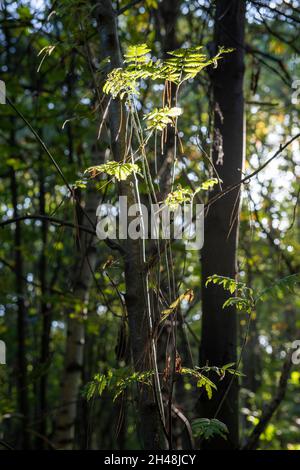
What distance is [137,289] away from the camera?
187 cm

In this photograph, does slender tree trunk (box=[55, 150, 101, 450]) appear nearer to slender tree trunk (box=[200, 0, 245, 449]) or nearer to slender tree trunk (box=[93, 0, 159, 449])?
slender tree trunk (box=[200, 0, 245, 449])

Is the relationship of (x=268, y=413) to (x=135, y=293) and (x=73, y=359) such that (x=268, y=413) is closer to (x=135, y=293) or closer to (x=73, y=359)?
(x=135, y=293)

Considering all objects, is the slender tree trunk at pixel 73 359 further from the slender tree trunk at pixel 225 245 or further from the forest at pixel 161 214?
the slender tree trunk at pixel 225 245

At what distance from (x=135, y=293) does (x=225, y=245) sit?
2.60 ft

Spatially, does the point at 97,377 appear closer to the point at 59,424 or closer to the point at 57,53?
the point at 59,424

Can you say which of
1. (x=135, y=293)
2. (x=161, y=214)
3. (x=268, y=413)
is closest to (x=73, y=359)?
(x=268, y=413)

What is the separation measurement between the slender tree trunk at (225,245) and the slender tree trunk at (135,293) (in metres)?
0.64

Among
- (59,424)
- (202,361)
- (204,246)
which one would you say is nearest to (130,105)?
(204,246)

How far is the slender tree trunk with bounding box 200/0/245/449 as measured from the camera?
8.06 ft

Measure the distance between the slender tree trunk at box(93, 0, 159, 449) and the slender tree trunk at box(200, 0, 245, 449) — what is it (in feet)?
2.11

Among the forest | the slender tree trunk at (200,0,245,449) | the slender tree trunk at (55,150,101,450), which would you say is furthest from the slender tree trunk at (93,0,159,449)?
the slender tree trunk at (55,150,101,450)

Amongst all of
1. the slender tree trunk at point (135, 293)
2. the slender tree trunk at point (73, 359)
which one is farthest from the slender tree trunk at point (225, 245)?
the slender tree trunk at point (73, 359)
